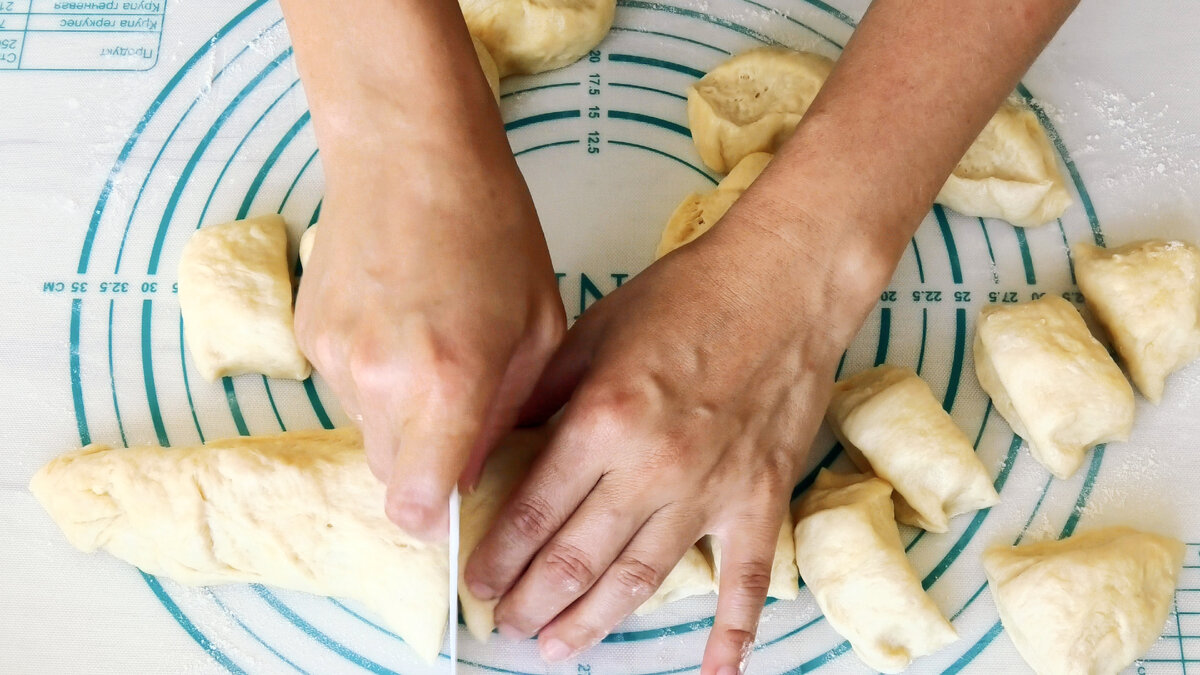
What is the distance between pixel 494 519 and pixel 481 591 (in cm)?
10

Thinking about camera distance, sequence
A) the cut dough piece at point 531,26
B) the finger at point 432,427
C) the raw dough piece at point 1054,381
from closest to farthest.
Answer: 1. the finger at point 432,427
2. the raw dough piece at point 1054,381
3. the cut dough piece at point 531,26

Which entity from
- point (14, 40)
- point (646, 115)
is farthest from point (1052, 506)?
point (14, 40)

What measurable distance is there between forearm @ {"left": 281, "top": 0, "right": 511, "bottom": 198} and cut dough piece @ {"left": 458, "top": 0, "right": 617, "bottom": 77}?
21.5 inches

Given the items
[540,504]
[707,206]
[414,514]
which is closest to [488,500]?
[540,504]

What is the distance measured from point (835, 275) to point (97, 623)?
1.21 meters

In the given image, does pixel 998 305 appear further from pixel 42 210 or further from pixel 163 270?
pixel 42 210

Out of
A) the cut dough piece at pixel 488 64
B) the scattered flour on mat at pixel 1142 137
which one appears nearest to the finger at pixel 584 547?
the cut dough piece at pixel 488 64

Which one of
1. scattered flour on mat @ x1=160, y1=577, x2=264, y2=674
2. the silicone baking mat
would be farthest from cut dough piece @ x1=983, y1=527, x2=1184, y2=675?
scattered flour on mat @ x1=160, y1=577, x2=264, y2=674

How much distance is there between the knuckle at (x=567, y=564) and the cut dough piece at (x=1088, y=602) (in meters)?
0.66

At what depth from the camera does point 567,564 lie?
1238 millimetres

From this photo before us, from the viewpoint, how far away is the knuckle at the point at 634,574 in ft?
4.16

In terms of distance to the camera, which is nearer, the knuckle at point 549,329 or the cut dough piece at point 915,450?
the knuckle at point 549,329

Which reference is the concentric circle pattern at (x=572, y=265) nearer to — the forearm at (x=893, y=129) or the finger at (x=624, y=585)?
the finger at (x=624, y=585)

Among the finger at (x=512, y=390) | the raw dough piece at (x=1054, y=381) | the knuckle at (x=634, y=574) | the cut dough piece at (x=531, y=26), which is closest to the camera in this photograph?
the finger at (x=512, y=390)
